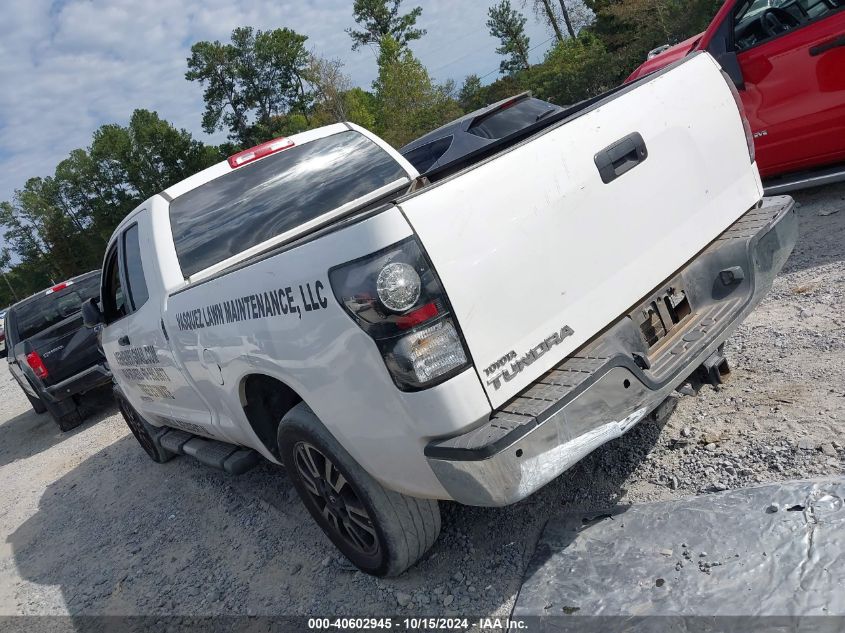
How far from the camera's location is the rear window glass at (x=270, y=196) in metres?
3.91

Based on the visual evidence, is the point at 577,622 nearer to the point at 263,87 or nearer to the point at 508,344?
the point at 508,344

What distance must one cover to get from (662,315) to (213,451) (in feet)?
9.78

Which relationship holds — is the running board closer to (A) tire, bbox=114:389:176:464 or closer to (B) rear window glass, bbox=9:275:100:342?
(A) tire, bbox=114:389:176:464

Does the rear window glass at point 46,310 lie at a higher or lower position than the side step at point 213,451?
higher

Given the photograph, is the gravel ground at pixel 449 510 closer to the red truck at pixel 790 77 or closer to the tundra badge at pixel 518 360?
the red truck at pixel 790 77

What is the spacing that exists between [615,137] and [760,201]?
44.1 inches

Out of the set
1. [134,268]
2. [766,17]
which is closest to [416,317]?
[134,268]

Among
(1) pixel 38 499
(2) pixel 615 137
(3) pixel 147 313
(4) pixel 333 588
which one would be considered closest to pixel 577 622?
(4) pixel 333 588

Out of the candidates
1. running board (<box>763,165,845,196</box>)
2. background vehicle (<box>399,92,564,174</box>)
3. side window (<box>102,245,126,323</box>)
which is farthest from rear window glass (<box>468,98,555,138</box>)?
side window (<box>102,245,126,323</box>)

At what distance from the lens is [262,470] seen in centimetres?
496

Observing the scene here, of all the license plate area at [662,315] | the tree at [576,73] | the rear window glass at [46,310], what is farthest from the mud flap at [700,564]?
the tree at [576,73]

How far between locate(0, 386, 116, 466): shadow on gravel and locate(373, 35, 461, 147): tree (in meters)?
25.3

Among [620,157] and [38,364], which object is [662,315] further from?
Answer: [38,364]

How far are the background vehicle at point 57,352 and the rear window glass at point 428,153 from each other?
16.0 ft
